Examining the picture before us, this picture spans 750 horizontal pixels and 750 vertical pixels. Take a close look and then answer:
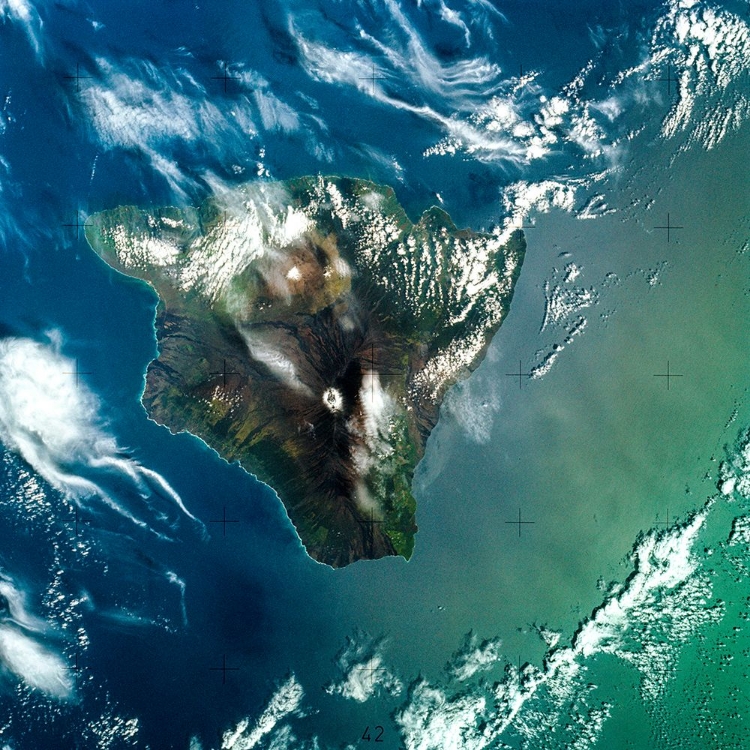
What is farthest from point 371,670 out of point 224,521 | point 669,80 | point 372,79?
point 669,80

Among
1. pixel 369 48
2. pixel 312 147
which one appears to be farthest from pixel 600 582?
pixel 369 48

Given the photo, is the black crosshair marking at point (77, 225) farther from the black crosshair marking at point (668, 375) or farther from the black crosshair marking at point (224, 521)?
the black crosshair marking at point (668, 375)

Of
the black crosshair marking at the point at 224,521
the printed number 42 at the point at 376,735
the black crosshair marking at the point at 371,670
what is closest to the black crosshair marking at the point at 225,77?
the black crosshair marking at the point at 224,521

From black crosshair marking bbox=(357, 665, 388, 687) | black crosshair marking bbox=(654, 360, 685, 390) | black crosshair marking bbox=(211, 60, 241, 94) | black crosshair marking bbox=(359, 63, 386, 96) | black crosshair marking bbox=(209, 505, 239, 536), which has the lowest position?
black crosshair marking bbox=(357, 665, 388, 687)

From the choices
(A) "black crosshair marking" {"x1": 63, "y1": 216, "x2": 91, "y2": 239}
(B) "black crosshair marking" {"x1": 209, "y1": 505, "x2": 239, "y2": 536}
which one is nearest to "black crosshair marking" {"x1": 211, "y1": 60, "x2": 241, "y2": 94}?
(A) "black crosshair marking" {"x1": 63, "y1": 216, "x2": 91, "y2": 239}

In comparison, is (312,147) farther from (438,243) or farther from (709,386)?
(709,386)

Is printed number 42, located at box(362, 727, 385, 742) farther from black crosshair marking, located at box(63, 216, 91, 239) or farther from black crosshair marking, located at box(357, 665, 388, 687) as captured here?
black crosshair marking, located at box(63, 216, 91, 239)
